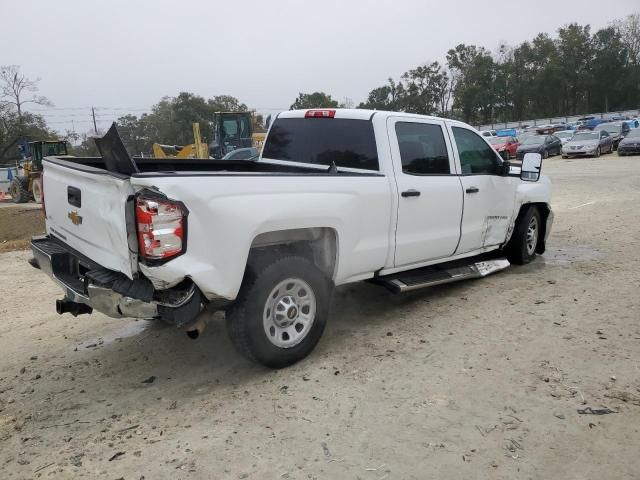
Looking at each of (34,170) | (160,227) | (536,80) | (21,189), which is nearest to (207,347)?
(160,227)

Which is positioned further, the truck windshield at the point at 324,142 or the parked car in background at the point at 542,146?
the parked car in background at the point at 542,146

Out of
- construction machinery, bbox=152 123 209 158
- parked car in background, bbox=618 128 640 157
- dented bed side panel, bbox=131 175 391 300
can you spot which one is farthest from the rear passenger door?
parked car in background, bbox=618 128 640 157

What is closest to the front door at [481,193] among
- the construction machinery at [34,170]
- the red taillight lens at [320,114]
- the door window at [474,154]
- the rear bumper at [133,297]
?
the door window at [474,154]

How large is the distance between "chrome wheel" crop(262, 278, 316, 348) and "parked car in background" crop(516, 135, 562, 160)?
87.3 ft

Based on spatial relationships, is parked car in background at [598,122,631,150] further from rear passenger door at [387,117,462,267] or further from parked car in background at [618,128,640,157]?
rear passenger door at [387,117,462,267]

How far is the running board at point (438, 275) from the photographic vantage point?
4.73 metres

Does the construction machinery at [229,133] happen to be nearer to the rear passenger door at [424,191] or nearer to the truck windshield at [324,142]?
the truck windshield at [324,142]

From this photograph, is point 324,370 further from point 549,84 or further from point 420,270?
point 549,84

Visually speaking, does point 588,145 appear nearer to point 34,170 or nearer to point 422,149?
point 422,149

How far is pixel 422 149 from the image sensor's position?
5.03m

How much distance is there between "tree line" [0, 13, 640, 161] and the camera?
81000 mm

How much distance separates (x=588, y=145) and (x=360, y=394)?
93.4 ft

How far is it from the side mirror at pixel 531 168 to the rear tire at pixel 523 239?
2.11 ft

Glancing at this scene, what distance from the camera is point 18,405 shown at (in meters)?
3.64
